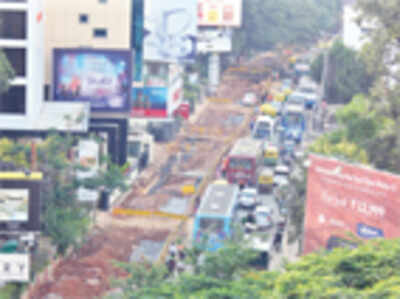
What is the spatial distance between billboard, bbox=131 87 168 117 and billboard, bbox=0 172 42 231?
20331 millimetres

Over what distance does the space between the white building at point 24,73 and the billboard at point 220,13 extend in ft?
123

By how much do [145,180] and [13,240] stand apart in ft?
49.7

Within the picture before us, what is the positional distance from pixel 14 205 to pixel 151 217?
9896 mm

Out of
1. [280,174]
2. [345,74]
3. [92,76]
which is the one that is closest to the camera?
[92,76]

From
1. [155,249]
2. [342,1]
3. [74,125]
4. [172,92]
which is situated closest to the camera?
[155,249]

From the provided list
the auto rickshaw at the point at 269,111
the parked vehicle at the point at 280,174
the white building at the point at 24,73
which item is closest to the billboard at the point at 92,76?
the white building at the point at 24,73

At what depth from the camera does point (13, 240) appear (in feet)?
92.1

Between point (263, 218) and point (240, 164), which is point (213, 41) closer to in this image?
point (240, 164)

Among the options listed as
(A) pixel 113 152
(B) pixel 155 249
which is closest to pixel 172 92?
(A) pixel 113 152

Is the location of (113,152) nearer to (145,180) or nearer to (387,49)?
(145,180)

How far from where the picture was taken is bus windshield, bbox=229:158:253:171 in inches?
1594

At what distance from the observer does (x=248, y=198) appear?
37.5 m

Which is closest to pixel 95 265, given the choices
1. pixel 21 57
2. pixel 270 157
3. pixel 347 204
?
pixel 347 204

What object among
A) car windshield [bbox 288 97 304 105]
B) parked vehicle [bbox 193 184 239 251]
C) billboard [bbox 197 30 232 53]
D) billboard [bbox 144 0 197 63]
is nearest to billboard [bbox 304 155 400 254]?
parked vehicle [bbox 193 184 239 251]
